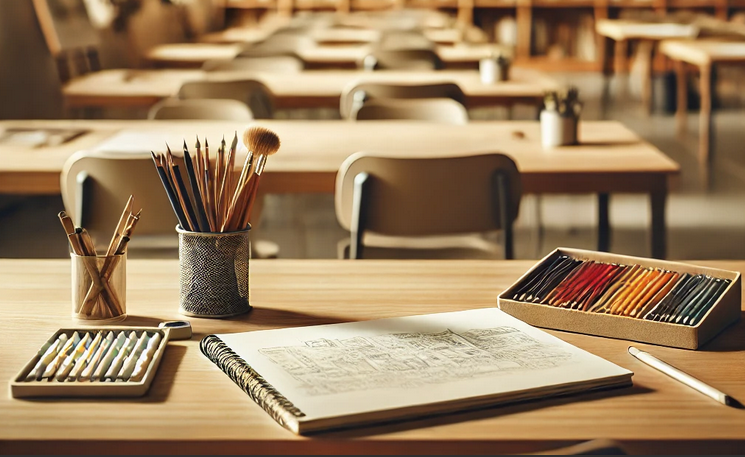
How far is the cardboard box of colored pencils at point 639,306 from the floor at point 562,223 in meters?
2.70

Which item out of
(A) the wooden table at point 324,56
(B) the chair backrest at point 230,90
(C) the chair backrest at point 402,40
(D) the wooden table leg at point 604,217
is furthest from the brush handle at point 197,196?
(C) the chair backrest at point 402,40

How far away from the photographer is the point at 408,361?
1081 millimetres

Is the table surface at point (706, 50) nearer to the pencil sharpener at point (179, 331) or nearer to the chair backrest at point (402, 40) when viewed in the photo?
the chair backrest at point (402, 40)

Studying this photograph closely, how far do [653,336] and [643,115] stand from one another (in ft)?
25.6

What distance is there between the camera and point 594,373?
1042mm

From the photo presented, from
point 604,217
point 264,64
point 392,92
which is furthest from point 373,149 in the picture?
point 264,64

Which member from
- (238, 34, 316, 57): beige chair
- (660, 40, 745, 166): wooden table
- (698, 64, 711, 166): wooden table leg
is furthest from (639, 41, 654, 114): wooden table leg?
(238, 34, 316, 57): beige chair

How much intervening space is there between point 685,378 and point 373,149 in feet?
6.22

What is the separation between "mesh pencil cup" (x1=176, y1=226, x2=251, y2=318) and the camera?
4.19ft

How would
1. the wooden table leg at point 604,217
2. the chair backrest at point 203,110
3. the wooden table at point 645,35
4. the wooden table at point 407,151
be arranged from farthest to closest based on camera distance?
the wooden table at point 645,35 < the chair backrest at point 203,110 < the wooden table leg at point 604,217 < the wooden table at point 407,151

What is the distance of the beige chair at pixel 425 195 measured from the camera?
2.47 meters

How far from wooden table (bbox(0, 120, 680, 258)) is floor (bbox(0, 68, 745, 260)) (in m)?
0.86

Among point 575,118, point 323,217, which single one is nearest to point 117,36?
→ point 323,217

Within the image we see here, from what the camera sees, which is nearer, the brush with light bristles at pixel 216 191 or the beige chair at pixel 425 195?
the brush with light bristles at pixel 216 191
